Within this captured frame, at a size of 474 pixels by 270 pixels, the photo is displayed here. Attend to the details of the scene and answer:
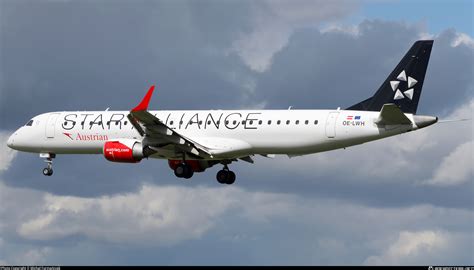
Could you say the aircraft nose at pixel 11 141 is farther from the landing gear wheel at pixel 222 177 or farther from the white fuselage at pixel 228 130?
the landing gear wheel at pixel 222 177

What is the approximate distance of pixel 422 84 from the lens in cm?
6047

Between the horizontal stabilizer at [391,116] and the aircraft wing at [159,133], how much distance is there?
11979 millimetres

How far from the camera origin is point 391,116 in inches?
2254

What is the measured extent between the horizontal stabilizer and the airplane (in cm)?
6

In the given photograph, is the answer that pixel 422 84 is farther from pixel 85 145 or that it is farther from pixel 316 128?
pixel 85 145

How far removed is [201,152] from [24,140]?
14.8m

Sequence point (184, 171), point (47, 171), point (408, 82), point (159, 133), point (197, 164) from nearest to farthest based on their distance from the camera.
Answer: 1. point (408, 82)
2. point (159, 133)
3. point (184, 171)
4. point (197, 164)
5. point (47, 171)

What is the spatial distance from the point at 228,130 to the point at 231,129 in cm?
24

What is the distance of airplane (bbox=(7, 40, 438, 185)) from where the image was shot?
195 ft

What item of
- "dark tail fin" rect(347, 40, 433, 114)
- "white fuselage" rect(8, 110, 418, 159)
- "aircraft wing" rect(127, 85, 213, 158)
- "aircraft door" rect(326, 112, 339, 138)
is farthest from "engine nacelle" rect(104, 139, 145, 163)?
"dark tail fin" rect(347, 40, 433, 114)

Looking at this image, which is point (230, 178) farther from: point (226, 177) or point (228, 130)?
point (228, 130)

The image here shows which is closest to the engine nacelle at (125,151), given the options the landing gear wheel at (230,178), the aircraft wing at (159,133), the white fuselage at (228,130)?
the aircraft wing at (159,133)

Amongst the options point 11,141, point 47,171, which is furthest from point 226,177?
point 11,141

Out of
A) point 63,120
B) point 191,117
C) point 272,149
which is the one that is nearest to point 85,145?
point 63,120
